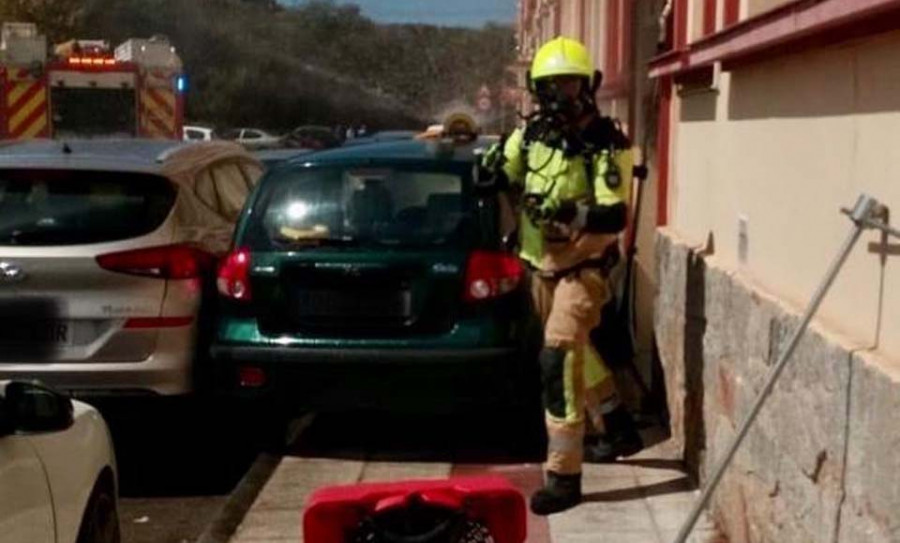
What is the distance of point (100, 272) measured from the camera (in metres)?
7.54

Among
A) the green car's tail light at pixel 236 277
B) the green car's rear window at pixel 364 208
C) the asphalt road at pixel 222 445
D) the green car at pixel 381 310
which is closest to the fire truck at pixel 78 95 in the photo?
the asphalt road at pixel 222 445

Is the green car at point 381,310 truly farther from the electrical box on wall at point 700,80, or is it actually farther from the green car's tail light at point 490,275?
the electrical box on wall at point 700,80

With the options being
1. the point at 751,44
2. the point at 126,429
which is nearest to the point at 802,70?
the point at 751,44

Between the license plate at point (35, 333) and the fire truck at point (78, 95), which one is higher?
the fire truck at point (78, 95)

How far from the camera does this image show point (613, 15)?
14.0m

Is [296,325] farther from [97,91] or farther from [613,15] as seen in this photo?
[97,91]

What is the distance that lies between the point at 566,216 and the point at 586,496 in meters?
1.19

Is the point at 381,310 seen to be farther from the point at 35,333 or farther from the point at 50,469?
the point at 50,469

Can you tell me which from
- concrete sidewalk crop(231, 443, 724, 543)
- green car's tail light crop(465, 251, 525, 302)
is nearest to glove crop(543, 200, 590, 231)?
green car's tail light crop(465, 251, 525, 302)

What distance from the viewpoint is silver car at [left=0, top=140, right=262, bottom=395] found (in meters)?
7.50

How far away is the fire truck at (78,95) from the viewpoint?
76.3 feet

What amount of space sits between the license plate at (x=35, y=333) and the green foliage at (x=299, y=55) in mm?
43268

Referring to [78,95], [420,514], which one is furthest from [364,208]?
[78,95]

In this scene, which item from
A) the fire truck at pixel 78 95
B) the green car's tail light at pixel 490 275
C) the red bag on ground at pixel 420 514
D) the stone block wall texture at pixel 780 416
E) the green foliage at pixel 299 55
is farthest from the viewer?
the green foliage at pixel 299 55
